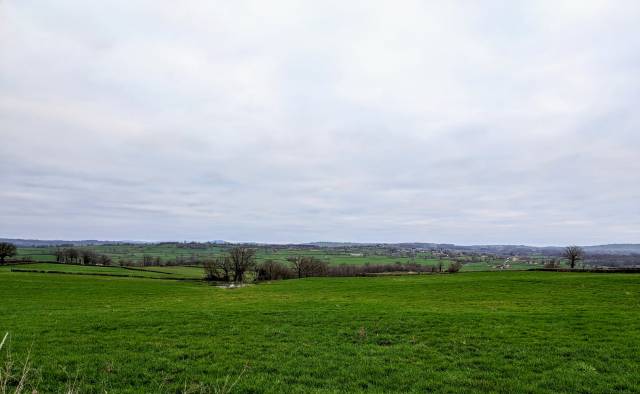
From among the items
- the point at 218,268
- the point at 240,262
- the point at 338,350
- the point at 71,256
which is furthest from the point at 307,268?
the point at 71,256

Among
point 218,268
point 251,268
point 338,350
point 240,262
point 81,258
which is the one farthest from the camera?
point 81,258

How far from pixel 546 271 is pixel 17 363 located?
219 ft

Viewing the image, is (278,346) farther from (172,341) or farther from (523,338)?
(523,338)

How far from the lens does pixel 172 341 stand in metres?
A: 13.8

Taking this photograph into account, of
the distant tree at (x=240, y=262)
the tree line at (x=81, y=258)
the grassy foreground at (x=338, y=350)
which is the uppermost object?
the grassy foreground at (x=338, y=350)

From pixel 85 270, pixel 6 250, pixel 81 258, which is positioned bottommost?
pixel 81 258

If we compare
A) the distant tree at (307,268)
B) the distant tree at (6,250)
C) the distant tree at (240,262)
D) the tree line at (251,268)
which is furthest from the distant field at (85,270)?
the distant tree at (307,268)

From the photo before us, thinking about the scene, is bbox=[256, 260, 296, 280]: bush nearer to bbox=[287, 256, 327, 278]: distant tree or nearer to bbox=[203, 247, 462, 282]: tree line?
bbox=[203, 247, 462, 282]: tree line

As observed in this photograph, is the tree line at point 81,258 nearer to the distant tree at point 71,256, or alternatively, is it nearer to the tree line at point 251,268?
the distant tree at point 71,256

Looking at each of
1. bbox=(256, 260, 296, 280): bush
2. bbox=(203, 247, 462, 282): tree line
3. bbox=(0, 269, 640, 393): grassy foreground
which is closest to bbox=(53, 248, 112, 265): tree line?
bbox=(203, 247, 462, 282): tree line

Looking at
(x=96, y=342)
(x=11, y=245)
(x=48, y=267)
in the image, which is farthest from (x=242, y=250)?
(x=96, y=342)

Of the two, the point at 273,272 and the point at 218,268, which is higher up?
the point at 218,268

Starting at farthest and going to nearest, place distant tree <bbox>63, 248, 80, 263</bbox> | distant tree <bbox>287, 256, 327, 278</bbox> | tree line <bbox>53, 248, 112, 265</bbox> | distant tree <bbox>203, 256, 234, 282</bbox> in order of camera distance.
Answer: distant tree <bbox>63, 248, 80, 263</bbox> < tree line <bbox>53, 248, 112, 265</bbox> < distant tree <bbox>287, 256, 327, 278</bbox> < distant tree <bbox>203, 256, 234, 282</bbox>

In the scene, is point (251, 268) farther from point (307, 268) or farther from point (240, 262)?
point (307, 268)
